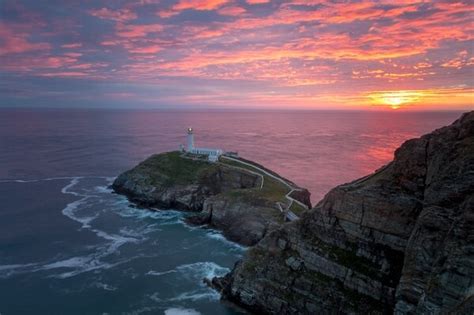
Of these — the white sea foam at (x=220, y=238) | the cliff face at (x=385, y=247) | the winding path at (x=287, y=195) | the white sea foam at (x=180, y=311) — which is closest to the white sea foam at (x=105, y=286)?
the white sea foam at (x=180, y=311)

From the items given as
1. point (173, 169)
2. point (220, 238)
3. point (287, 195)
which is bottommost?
point (220, 238)

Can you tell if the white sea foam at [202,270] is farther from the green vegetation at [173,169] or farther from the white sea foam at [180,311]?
the green vegetation at [173,169]

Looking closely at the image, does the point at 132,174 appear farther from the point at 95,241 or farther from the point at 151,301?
the point at 151,301

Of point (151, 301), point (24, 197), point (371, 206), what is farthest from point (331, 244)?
point (24, 197)

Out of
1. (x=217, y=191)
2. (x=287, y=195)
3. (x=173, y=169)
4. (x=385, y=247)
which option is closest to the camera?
(x=385, y=247)

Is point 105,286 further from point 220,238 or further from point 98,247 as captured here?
point 220,238

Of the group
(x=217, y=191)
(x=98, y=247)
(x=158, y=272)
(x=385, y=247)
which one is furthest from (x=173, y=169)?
(x=385, y=247)

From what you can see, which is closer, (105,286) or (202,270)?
(105,286)
